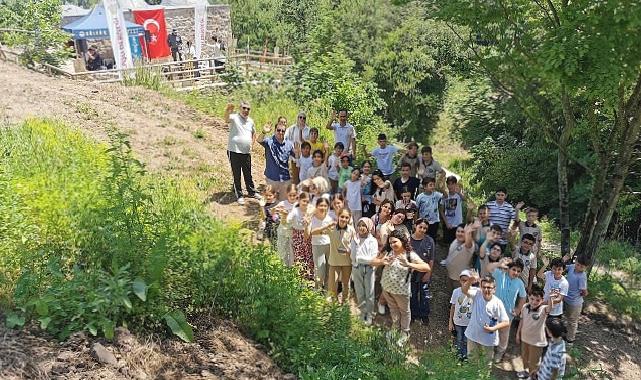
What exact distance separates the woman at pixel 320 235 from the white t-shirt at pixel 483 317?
1736mm

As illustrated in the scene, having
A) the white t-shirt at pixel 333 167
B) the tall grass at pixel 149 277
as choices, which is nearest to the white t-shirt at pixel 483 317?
the tall grass at pixel 149 277

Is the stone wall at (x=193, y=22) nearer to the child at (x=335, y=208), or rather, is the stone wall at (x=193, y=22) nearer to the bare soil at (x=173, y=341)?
the bare soil at (x=173, y=341)

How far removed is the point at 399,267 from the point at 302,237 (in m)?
1.21

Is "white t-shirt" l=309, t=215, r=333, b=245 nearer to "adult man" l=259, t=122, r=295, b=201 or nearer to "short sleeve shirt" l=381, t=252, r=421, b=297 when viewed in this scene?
"short sleeve shirt" l=381, t=252, r=421, b=297

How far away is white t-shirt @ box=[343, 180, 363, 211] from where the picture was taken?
7535 mm

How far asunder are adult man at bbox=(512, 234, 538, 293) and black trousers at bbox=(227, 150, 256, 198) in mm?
4250

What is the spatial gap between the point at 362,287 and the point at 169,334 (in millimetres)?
2667

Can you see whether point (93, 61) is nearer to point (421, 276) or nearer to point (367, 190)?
point (367, 190)

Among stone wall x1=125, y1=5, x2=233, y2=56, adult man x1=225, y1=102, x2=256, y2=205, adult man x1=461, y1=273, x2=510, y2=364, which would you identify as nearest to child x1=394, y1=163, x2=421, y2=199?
adult man x1=461, y1=273, x2=510, y2=364

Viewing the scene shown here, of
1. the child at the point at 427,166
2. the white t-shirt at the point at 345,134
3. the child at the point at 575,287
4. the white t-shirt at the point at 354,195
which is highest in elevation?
the white t-shirt at the point at 345,134

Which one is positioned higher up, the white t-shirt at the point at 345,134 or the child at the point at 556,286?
the white t-shirt at the point at 345,134

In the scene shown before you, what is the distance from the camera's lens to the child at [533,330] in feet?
19.9

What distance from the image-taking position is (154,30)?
22.8 meters

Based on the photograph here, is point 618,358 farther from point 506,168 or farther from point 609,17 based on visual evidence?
point 506,168
